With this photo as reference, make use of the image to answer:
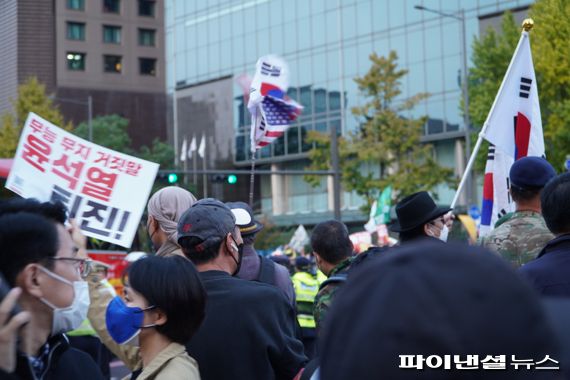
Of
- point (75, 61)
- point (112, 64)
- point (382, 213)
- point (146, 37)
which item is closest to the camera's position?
point (382, 213)

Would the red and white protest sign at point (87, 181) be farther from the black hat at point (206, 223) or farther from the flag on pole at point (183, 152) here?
the flag on pole at point (183, 152)

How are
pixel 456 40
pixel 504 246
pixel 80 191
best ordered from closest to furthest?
pixel 504 246 → pixel 80 191 → pixel 456 40

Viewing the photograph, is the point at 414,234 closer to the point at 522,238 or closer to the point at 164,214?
the point at 522,238

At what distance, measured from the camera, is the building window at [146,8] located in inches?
2594

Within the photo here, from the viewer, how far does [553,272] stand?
3.64 meters

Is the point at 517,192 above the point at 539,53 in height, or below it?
below

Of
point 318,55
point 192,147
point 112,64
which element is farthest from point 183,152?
point 318,55

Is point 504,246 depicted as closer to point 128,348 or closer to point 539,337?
point 128,348

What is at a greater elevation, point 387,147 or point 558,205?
point 387,147

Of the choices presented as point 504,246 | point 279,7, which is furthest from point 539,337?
point 279,7

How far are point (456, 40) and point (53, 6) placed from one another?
33383 mm

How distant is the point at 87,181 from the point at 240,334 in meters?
2.06

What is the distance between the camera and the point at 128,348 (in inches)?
145

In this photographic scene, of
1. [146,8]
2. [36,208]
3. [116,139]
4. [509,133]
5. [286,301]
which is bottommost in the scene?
[286,301]
